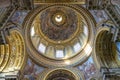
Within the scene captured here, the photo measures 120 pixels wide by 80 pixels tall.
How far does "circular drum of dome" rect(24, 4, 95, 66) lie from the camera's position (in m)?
15.8

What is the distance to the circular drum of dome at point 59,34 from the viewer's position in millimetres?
15836

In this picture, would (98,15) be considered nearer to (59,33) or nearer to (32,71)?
(32,71)

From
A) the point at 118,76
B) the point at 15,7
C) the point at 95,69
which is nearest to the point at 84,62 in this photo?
the point at 95,69

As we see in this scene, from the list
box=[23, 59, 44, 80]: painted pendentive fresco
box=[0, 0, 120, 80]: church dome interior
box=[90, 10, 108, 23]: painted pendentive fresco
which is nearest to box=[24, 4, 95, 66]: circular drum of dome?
box=[0, 0, 120, 80]: church dome interior

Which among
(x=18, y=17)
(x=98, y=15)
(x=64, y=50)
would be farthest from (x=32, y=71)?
(x=98, y=15)

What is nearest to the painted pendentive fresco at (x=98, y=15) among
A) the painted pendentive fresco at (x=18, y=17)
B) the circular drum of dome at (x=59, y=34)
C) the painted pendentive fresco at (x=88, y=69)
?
the circular drum of dome at (x=59, y=34)

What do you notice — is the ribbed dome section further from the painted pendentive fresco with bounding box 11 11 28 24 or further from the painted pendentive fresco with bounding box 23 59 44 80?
the painted pendentive fresco with bounding box 11 11 28 24

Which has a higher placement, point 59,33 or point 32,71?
point 59,33

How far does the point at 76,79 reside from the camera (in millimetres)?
16672

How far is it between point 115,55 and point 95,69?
1770 millimetres

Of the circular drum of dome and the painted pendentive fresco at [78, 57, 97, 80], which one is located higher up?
the circular drum of dome

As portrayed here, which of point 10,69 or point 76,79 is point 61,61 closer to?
point 76,79

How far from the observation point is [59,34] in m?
22.1

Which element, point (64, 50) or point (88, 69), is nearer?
point (88, 69)
